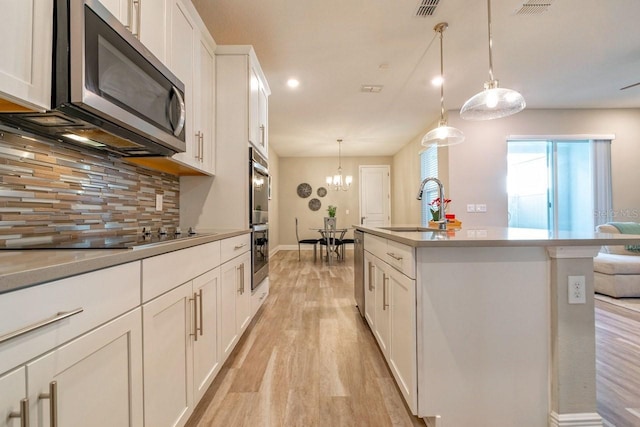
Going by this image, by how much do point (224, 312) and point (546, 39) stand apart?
3716 mm

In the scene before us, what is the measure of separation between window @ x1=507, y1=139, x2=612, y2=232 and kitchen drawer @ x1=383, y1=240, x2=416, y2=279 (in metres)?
4.00

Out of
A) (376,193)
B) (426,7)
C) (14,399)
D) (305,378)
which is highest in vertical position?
(426,7)

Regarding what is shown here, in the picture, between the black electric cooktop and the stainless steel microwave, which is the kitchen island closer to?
the black electric cooktop

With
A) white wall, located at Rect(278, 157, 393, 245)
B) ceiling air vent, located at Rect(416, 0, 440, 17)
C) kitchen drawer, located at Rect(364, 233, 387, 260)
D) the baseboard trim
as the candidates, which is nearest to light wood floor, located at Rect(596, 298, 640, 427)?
the baseboard trim

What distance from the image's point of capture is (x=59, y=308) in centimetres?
65

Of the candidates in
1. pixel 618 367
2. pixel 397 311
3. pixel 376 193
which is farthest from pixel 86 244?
pixel 376 193

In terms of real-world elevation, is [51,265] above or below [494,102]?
below

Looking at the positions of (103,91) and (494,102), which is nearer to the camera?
(103,91)

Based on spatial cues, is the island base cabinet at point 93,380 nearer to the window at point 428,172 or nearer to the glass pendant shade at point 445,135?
the glass pendant shade at point 445,135

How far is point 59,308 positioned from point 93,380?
248mm

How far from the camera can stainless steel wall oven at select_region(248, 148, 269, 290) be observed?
2.46m

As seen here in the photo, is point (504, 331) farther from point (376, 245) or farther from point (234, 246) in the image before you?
point (234, 246)

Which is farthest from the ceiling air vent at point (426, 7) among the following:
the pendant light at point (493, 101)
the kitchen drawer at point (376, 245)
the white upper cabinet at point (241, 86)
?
the kitchen drawer at point (376, 245)

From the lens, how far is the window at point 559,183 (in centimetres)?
449
